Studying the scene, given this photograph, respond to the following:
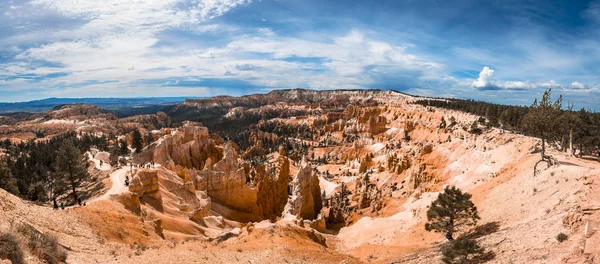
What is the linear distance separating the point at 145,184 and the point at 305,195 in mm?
23177

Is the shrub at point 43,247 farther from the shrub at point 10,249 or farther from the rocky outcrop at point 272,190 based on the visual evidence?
the rocky outcrop at point 272,190

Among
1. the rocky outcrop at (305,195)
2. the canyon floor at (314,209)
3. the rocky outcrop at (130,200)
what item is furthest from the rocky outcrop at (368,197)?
the rocky outcrop at (130,200)

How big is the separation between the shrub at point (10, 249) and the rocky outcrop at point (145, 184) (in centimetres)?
1881

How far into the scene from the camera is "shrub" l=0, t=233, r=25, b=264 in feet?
32.8

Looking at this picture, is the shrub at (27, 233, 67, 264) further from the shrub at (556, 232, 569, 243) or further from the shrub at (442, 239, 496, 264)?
the shrub at (556, 232, 569, 243)

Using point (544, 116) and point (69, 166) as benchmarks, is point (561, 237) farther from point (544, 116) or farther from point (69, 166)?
point (69, 166)

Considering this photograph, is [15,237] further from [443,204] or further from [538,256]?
[443,204]

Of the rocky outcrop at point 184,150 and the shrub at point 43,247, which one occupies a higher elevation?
the shrub at point 43,247

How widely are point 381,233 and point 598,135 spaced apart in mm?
33985

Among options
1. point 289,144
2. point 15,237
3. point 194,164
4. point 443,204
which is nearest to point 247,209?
point 194,164

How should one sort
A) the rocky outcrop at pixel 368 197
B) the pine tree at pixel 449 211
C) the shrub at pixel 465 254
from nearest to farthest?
the shrub at pixel 465 254 < the pine tree at pixel 449 211 < the rocky outcrop at pixel 368 197

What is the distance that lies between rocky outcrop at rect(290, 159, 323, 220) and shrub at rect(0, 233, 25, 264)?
32.1 metres

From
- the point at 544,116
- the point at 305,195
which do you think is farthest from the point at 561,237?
the point at 305,195

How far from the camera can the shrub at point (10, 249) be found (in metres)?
10.0
